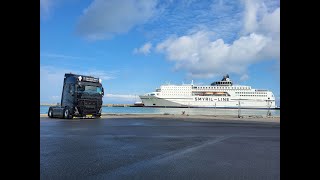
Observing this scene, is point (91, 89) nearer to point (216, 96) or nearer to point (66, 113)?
point (66, 113)

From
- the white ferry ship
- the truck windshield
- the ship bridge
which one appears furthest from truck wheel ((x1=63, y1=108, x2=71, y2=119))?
the ship bridge

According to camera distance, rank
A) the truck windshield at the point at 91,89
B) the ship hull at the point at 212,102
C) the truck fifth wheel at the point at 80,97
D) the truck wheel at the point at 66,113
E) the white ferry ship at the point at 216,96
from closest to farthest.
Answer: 1. the truck fifth wheel at the point at 80,97
2. the truck windshield at the point at 91,89
3. the truck wheel at the point at 66,113
4. the ship hull at the point at 212,102
5. the white ferry ship at the point at 216,96

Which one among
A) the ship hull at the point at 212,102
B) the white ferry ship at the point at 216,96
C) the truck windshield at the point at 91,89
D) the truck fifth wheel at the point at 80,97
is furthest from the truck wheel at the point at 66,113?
the white ferry ship at the point at 216,96

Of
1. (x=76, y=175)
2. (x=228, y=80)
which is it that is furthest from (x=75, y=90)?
(x=228, y=80)

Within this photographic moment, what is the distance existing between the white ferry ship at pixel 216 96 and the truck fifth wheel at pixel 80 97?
78.1 metres

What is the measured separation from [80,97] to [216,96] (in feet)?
269

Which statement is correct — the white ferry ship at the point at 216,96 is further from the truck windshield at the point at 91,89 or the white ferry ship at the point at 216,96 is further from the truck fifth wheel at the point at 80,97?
the truck windshield at the point at 91,89

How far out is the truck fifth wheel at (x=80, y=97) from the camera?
993 inches

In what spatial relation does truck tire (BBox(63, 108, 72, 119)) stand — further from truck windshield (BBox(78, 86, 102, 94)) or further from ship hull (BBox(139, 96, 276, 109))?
ship hull (BBox(139, 96, 276, 109))

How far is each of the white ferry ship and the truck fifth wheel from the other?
78.1m

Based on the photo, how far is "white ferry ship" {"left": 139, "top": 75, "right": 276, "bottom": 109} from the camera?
335 ft
